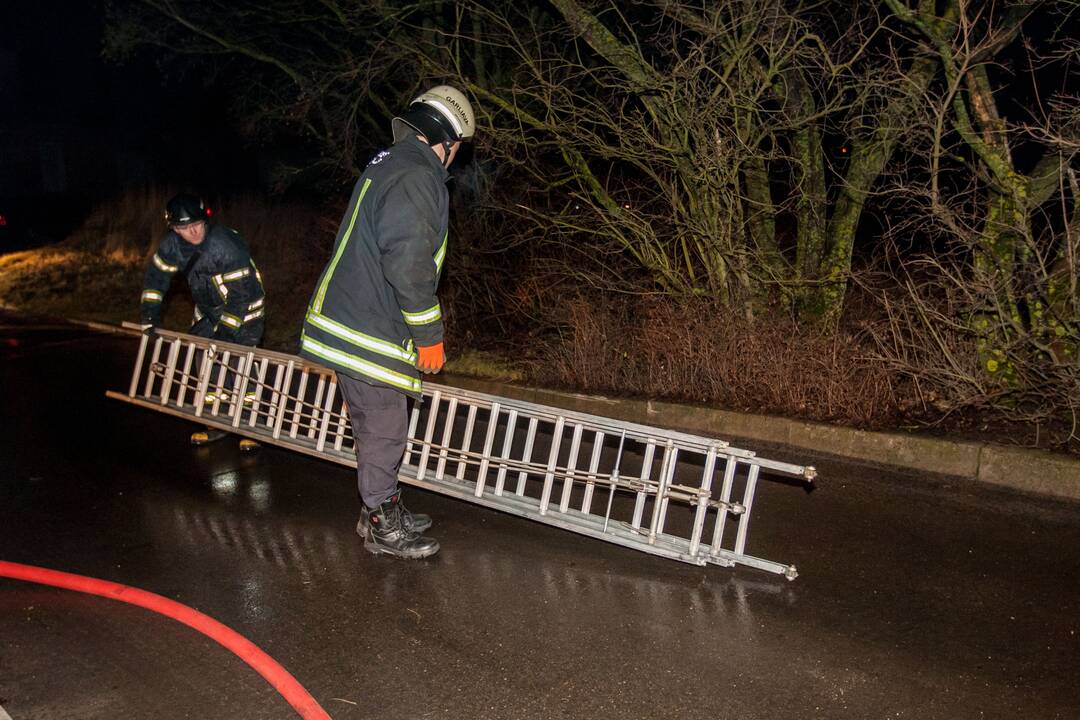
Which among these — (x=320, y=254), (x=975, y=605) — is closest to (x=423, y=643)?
(x=975, y=605)

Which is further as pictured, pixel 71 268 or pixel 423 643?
pixel 71 268

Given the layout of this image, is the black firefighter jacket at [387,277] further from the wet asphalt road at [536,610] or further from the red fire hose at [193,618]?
the red fire hose at [193,618]

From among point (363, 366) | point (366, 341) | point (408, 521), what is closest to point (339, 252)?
point (366, 341)

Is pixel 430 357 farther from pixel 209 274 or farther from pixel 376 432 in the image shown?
pixel 209 274

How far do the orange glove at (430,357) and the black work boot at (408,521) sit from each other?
79 cm

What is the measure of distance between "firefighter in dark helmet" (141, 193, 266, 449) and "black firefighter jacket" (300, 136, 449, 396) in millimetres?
2581

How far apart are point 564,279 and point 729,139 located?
8.66 feet

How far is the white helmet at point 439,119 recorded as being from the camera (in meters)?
4.43

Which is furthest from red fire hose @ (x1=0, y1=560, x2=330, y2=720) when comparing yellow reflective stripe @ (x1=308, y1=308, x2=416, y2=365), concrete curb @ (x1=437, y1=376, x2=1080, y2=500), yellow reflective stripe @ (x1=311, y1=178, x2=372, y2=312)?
concrete curb @ (x1=437, y1=376, x2=1080, y2=500)

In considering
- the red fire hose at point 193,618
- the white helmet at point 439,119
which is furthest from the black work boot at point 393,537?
the white helmet at point 439,119

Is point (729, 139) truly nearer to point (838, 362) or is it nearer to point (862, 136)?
point (862, 136)

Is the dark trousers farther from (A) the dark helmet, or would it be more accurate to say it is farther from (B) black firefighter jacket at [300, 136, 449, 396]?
(A) the dark helmet

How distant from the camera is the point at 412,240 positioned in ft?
13.8

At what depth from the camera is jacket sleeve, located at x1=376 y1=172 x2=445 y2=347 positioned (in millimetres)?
4199
